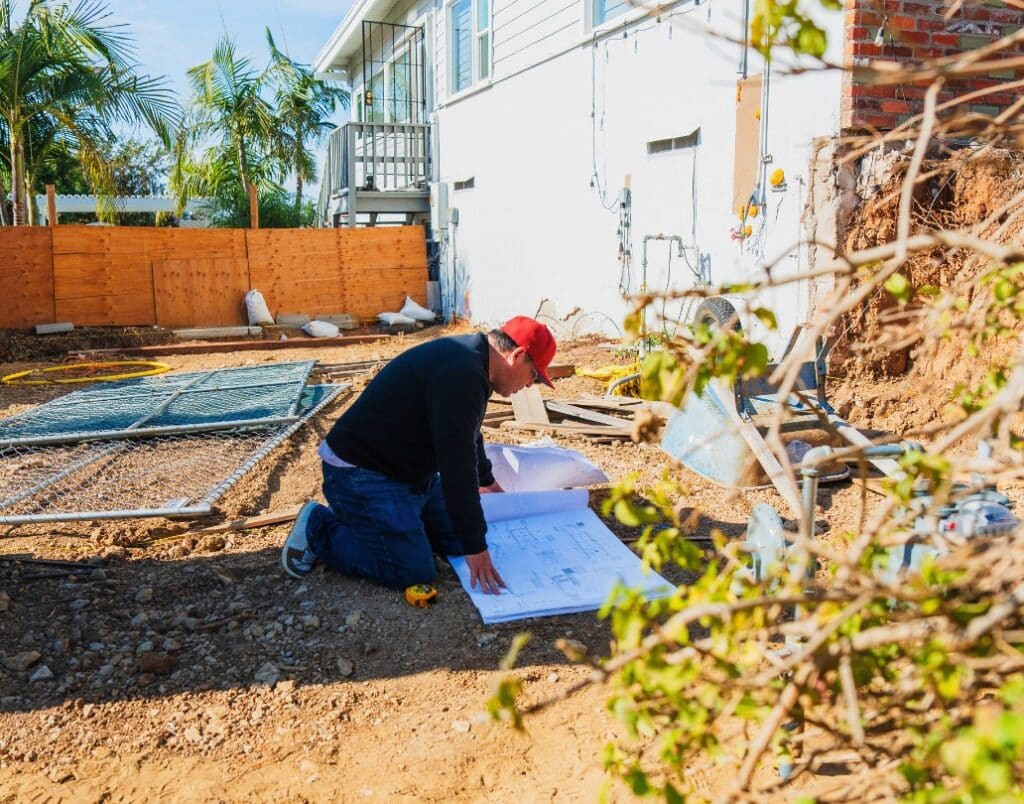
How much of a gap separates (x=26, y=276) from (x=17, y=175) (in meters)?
2.07

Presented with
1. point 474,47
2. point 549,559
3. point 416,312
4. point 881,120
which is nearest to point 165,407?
point 549,559

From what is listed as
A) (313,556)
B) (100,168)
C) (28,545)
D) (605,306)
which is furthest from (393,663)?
(100,168)

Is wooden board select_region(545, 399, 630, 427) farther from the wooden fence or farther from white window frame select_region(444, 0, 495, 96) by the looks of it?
→ the wooden fence

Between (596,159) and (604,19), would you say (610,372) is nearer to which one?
(596,159)

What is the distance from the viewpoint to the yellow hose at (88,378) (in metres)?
11.5

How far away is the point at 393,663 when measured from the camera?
3727 mm

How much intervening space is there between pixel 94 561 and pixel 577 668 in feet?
8.68

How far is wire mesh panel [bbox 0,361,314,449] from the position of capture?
299 inches

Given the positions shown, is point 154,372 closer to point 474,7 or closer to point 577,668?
point 474,7

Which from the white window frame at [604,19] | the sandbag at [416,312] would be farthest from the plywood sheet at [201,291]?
the white window frame at [604,19]

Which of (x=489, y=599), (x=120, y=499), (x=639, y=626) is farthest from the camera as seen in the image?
(x=120, y=499)

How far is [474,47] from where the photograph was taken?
15789 millimetres

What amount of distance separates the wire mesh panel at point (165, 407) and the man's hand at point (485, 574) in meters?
3.98

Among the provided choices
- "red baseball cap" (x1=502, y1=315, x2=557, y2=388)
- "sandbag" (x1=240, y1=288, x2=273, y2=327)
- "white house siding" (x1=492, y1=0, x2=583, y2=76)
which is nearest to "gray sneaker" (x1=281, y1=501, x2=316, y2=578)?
"red baseball cap" (x1=502, y1=315, x2=557, y2=388)
